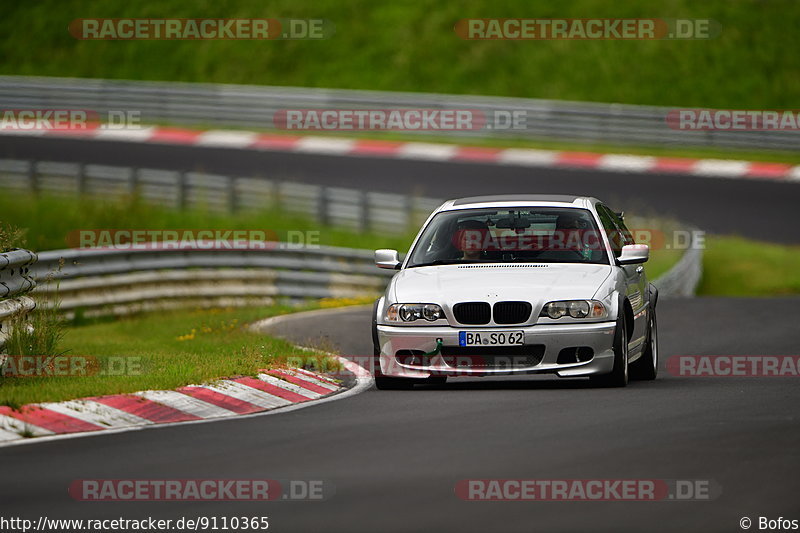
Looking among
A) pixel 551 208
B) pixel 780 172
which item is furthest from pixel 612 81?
pixel 551 208

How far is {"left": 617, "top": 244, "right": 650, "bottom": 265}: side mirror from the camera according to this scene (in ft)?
39.2

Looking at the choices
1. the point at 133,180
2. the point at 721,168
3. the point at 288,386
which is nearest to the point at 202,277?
the point at 133,180

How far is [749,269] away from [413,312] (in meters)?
16.0

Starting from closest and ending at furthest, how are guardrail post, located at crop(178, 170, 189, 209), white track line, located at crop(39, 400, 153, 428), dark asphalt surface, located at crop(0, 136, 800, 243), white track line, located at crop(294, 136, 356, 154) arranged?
white track line, located at crop(39, 400, 153, 428) < guardrail post, located at crop(178, 170, 189, 209) < dark asphalt surface, located at crop(0, 136, 800, 243) < white track line, located at crop(294, 136, 356, 154)

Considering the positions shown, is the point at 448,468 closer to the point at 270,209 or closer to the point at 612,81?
the point at 270,209

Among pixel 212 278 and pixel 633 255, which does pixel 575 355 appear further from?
pixel 212 278

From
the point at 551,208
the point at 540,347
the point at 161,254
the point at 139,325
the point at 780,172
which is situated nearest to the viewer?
the point at 540,347

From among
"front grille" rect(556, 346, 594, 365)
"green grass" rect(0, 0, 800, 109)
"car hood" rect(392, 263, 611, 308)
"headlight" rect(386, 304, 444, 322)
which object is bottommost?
"front grille" rect(556, 346, 594, 365)

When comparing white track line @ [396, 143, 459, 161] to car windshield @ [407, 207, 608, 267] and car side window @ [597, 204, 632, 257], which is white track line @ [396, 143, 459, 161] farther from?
car windshield @ [407, 207, 608, 267]

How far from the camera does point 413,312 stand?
11.4m

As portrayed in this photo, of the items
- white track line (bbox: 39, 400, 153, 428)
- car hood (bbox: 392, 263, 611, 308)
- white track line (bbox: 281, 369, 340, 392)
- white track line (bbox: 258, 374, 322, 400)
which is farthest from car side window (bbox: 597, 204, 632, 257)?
white track line (bbox: 39, 400, 153, 428)

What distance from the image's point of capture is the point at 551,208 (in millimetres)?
12492

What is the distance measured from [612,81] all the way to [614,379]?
3175 centimetres

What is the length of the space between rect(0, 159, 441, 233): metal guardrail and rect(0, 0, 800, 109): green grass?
577 inches
